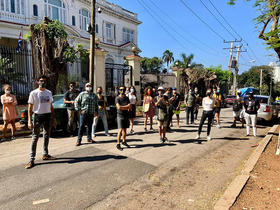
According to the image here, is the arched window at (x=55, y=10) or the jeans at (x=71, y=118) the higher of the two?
the arched window at (x=55, y=10)

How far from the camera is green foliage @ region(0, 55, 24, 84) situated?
9891 mm

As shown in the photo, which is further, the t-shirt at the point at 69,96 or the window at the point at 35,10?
the window at the point at 35,10

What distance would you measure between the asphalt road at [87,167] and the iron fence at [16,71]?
4.79 metres

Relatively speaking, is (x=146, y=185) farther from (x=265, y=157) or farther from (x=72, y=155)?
(x=265, y=157)

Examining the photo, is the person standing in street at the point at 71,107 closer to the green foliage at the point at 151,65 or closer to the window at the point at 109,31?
the window at the point at 109,31

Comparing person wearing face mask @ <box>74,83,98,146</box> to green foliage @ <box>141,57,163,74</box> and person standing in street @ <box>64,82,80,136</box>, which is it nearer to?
person standing in street @ <box>64,82,80,136</box>

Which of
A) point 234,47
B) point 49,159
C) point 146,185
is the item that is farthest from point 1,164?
point 234,47

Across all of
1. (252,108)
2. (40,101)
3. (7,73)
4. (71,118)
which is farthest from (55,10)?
(252,108)

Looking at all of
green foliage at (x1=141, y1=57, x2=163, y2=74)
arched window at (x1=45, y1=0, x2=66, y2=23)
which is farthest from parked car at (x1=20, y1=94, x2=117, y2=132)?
green foliage at (x1=141, y1=57, x2=163, y2=74)

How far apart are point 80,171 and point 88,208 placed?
1359mm

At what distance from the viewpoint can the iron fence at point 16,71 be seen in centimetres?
998

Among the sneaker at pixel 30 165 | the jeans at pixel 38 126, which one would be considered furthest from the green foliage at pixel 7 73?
the sneaker at pixel 30 165

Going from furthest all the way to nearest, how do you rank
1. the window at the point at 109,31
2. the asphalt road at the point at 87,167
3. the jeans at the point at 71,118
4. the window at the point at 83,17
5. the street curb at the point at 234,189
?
the window at the point at 109,31 → the window at the point at 83,17 → the jeans at the point at 71,118 → the asphalt road at the point at 87,167 → the street curb at the point at 234,189

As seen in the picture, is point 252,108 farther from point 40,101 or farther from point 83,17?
point 83,17
